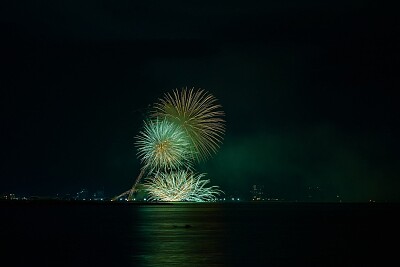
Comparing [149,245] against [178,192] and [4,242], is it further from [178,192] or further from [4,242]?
[178,192]

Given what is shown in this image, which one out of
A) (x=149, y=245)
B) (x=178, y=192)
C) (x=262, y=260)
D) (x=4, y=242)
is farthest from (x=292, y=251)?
(x=178, y=192)

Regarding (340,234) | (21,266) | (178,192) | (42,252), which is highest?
(178,192)

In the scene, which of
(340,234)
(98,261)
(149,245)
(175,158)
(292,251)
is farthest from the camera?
(175,158)

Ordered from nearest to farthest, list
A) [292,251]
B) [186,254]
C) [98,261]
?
[98,261] < [186,254] < [292,251]

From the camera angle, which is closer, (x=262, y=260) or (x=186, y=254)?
(x=262, y=260)

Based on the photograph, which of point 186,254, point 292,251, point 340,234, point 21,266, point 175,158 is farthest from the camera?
point 175,158

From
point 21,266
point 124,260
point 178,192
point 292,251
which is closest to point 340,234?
point 292,251

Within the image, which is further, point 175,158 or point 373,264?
point 175,158

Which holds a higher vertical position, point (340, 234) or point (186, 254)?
point (340, 234)

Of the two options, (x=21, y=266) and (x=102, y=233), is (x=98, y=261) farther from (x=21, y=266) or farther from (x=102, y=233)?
(x=102, y=233)
